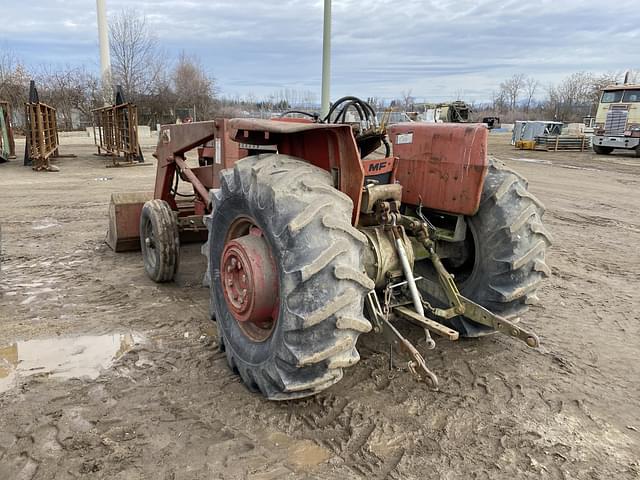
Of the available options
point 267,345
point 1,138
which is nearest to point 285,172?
point 267,345

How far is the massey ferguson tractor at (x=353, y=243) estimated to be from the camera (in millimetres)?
2592

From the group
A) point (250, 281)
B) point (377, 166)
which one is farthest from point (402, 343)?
point (377, 166)

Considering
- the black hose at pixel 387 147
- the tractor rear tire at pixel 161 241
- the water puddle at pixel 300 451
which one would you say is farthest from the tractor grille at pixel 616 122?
the water puddle at pixel 300 451

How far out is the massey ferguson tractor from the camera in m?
2.59

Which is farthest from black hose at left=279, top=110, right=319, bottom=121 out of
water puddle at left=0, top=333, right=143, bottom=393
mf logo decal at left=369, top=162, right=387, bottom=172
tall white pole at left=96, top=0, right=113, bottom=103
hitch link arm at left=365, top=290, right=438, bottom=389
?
tall white pole at left=96, top=0, right=113, bottom=103

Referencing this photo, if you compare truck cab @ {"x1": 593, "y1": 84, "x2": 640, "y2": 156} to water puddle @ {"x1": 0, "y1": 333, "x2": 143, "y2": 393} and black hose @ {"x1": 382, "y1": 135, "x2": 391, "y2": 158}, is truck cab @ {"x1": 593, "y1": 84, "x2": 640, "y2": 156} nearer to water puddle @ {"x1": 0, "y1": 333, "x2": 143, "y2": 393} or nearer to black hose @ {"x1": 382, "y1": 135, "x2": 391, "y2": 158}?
black hose @ {"x1": 382, "y1": 135, "x2": 391, "y2": 158}

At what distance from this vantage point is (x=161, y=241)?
5.02 meters

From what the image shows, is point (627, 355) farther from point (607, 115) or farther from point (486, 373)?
point (607, 115)

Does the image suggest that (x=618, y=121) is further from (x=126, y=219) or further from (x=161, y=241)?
(x=161, y=241)

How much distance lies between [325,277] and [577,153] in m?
24.4

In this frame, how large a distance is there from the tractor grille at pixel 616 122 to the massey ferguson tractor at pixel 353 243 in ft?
72.2

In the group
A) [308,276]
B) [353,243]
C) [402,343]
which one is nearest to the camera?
[308,276]

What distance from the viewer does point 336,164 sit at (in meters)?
3.17

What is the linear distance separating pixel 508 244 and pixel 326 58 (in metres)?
6.16
